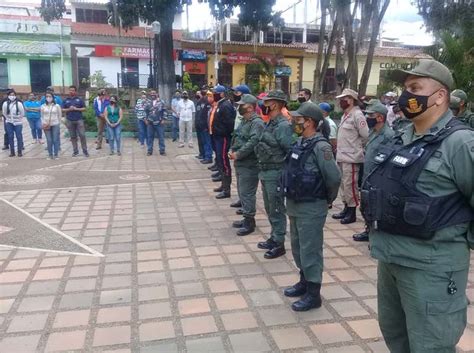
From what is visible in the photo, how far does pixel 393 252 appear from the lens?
2092 mm

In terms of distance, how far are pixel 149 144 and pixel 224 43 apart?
22.5 m

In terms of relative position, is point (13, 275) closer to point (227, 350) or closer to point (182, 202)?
point (227, 350)

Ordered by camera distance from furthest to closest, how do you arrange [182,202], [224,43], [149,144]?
[224,43]
[149,144]
[182,202]

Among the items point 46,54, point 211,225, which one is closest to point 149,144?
point 211,225

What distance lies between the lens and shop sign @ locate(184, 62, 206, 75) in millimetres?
32125

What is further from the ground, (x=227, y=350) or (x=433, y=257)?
(x=433, y=257)

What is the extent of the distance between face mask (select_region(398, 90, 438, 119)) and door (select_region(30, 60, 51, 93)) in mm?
31651

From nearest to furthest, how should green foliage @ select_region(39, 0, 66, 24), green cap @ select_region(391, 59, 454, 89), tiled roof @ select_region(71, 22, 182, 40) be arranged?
green cap @ select_region(391, 59, 454, 89)
green foliage @ select_region(39, 0, 66, 24)
tiled roof @ select_region(71, 22, 182, 40)

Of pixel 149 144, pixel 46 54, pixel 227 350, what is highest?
pixel 46 54

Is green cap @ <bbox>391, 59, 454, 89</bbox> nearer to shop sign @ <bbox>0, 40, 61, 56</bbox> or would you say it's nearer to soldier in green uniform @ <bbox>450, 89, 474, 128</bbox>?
soldier in green uniform @ <bbox>450, 89, 474, 128</bbox>

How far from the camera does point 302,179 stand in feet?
11.2

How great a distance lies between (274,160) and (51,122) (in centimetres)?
748

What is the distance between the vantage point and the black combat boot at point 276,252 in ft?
15.1

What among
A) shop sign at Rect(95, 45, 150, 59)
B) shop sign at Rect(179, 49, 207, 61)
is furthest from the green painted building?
shop sign at Rect(179, 49, 207, 61)
